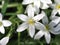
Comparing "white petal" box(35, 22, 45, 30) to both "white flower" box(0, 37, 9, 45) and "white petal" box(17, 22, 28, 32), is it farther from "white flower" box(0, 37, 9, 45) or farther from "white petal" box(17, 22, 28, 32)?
"white flower" box(0, 37, 9, 45)

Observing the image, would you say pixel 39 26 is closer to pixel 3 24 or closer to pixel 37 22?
pixel 37 22

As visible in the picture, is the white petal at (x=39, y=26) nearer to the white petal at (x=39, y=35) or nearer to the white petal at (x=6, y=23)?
the white petal at (x=39, y=35)

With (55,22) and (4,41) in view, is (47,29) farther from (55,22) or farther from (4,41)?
(4,41)

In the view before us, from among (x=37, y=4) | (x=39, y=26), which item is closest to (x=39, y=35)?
(x=39, y=26)

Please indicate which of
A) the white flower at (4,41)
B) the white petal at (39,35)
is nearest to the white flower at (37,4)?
the white petal at (39,35)

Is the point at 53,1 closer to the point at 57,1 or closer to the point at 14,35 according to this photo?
the point at 57,1

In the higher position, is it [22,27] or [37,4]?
[37,4]

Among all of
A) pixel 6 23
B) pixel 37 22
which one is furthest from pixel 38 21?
pixel 6 23
